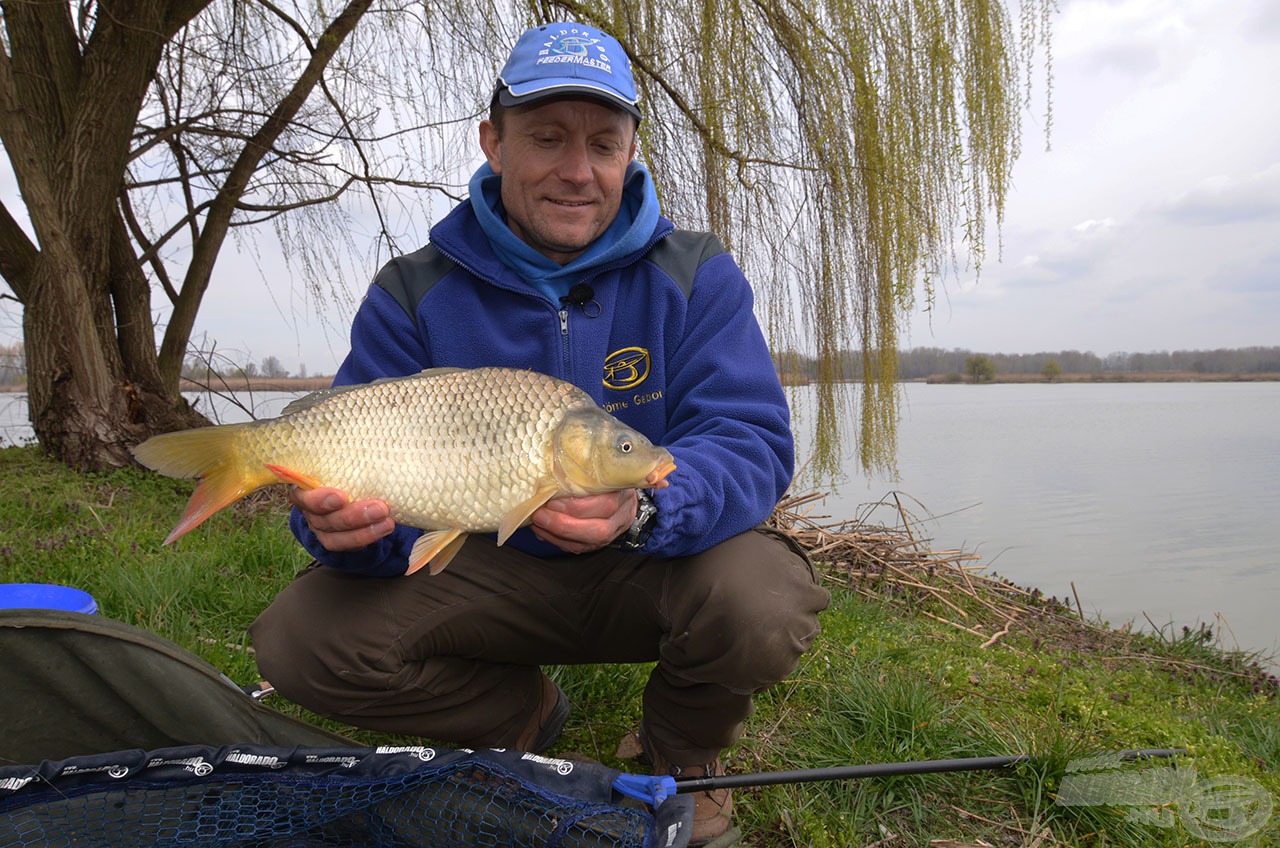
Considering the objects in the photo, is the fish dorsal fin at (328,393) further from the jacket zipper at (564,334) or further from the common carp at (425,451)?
the jacket zipper at (564,334)

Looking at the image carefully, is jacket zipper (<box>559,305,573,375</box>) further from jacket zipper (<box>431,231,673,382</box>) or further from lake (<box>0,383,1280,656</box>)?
lake (<box>0,383,1280,656</box>)

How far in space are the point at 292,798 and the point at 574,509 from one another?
1.98 feet

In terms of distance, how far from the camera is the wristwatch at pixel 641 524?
1.31 m

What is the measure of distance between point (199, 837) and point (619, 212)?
1.33m

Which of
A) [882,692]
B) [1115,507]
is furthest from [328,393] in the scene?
[1115,507]

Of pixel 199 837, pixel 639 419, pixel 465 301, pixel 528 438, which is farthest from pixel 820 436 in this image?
pixel 199 837

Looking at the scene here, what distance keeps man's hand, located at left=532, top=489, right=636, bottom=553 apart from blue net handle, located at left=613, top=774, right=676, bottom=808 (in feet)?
1.09

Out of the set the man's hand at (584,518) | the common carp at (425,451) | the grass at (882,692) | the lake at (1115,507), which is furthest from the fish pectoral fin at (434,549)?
the lake at (1115,507)

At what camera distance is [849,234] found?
8.90ft

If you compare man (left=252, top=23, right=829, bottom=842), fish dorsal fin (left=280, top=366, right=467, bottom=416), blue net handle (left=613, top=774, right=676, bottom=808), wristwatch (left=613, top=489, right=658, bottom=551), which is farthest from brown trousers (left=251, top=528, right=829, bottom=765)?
fish dorsal fin (left=280, top=366, right=467, bottom=416)

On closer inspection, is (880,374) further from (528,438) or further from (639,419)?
(528,438)

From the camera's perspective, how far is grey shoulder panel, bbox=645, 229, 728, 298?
165cm

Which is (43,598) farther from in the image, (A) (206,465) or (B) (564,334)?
(B) (564,334)

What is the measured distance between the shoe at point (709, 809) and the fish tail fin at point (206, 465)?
83 cm
